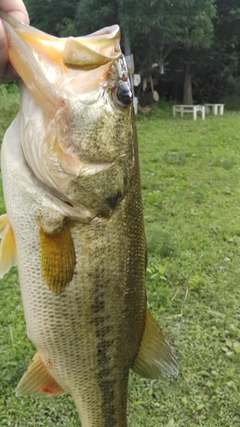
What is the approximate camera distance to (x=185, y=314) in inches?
160

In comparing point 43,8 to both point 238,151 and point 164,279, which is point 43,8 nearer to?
point 238,151

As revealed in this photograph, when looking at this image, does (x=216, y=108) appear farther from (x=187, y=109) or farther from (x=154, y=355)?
(x=154, y=355)

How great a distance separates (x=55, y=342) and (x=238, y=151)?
30.5ft

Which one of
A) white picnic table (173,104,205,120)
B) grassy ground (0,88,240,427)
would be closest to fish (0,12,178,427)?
grassy ground (0,88,240,427)

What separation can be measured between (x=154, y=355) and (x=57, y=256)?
0.60 meters

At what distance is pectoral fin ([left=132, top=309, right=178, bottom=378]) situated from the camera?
1.80m

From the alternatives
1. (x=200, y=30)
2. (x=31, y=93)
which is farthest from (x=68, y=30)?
(x=31, y=93)

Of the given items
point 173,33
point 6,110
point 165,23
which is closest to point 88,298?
point 6,110

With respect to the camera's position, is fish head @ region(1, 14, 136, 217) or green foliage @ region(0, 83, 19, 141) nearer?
fish head @ region(1, 14, 136, 217)

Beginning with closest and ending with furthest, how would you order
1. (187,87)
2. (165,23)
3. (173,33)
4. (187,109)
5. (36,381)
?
1. (36,381)
2. (165,23)
3. (173,33)
4. (187,109)
5. (187,87)

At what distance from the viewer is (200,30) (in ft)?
59.2

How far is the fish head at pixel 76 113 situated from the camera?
4.62ft

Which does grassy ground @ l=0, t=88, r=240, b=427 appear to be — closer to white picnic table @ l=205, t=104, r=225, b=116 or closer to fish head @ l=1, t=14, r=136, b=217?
fish head @ l=1, t=14, r=136, b=217

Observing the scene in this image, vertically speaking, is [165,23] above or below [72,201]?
above
